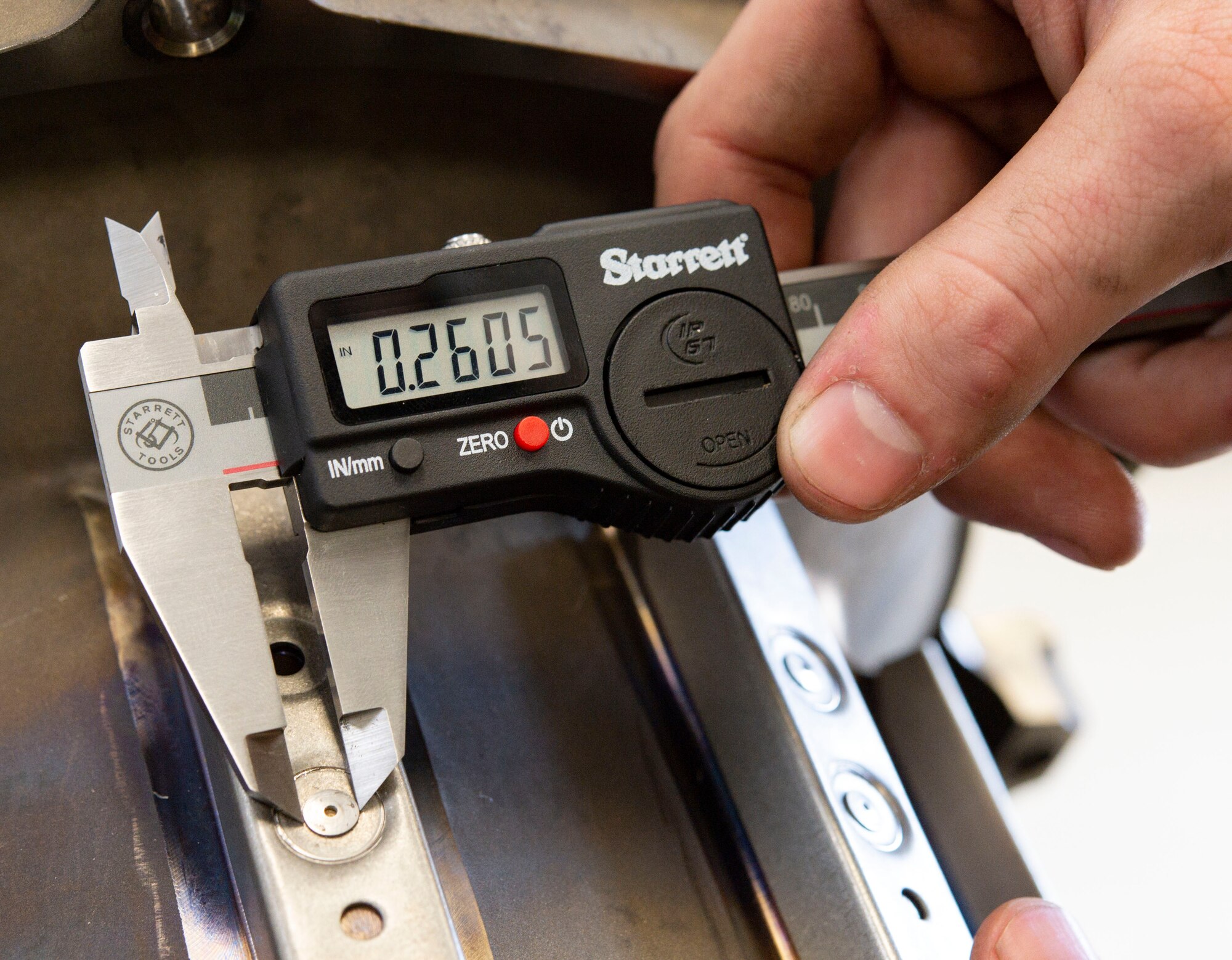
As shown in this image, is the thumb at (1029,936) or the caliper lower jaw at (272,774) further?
the thumb at (1029,936)

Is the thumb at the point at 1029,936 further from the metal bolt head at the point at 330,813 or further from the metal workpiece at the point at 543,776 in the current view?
the metal bolt head at the point at 330,813

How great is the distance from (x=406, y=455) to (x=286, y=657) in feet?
0.51

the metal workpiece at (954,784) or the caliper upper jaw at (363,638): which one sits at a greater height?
the caliper upper jaw at (363,638)

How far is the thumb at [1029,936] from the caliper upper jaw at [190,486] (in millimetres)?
463

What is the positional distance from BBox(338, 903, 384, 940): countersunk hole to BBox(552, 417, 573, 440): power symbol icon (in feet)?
0.99

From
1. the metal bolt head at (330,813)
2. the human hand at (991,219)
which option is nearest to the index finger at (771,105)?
the human hand at (991,219)

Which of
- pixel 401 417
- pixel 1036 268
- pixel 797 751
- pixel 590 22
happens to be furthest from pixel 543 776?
pixel 590 22

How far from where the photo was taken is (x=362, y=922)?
648 millimetres

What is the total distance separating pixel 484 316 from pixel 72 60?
1.25 feet

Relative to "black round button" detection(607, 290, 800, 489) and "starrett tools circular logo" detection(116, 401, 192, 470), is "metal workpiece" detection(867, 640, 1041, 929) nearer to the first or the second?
"black round button" detection(607, 290, 800, 489)

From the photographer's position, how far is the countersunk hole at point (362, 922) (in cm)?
64

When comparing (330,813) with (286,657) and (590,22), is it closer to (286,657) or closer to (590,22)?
(286,657)

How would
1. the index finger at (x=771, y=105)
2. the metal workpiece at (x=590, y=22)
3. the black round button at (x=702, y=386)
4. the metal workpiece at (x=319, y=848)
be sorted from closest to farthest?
the metal workpiece at (x=319, y=848)
the black round button at (x=702, y=386)
the metal workpiece at (x=590, y=22)
the index finger at (x=771, y=105)

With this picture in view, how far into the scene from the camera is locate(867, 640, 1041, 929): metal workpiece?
913 millimetres
